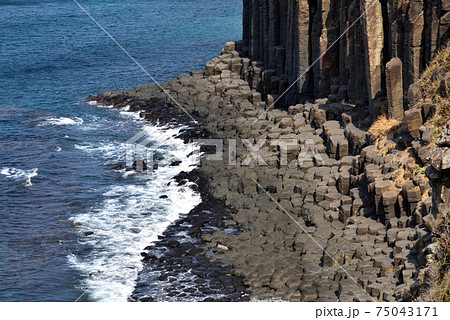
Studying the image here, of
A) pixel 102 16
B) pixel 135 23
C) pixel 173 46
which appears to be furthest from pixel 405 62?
pixel 102 16

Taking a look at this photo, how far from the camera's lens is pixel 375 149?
132ft

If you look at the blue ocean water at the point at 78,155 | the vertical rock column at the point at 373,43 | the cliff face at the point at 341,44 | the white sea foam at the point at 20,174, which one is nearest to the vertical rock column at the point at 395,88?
the cliff face at the point at 341,44

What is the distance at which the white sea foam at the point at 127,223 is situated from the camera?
1468 inches

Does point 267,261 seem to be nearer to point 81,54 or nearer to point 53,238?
point 53,238

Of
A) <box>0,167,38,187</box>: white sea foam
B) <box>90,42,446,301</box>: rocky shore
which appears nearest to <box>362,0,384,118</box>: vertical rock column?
<box>90,42,446,301</box>: rocky shore

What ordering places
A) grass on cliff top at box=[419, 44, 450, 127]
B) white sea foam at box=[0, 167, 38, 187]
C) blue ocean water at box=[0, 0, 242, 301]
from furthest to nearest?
white sea foam at box=[0, 167, 38, 187] < blue ocean water at box=[0, 0, 242, 301] < grass on cliff top at box=[419, 44, 450, 127]

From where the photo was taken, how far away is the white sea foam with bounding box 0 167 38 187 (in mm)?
52181

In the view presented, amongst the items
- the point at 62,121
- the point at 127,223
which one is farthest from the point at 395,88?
the point at 62,121

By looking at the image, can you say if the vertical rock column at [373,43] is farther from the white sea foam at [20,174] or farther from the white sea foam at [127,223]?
the white sea foam at [20,174]

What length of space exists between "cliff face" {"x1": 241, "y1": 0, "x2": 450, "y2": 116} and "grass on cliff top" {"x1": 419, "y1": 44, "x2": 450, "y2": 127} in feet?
3.42

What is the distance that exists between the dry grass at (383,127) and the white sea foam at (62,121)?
32824 millimetres

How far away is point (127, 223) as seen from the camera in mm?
43531

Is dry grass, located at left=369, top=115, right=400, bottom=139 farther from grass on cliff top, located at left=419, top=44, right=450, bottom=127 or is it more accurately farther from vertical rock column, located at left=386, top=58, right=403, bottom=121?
grass on cliff top, located at left=419, top=44, right=450, bottom=127

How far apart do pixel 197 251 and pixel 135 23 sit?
8700 cm
